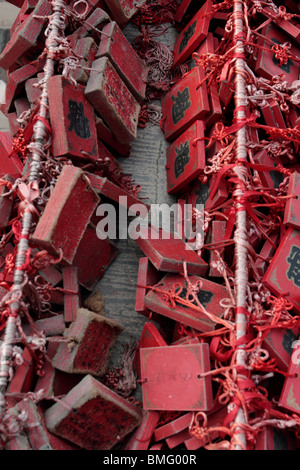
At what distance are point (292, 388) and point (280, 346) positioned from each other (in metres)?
0.18

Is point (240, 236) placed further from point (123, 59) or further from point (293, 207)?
point (123, 59)

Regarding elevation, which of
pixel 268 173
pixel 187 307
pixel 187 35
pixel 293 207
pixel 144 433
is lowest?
pixel 144 433

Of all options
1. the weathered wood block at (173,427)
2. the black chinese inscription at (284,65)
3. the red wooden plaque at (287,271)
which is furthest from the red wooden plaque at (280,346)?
the black chinese inscription at (284,65)

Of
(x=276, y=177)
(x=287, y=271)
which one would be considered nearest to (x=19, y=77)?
(x=276, y=177)

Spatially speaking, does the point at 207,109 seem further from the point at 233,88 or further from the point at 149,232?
the point at 149,232

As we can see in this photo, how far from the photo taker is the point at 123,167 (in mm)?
2965

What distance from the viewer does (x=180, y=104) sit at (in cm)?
298

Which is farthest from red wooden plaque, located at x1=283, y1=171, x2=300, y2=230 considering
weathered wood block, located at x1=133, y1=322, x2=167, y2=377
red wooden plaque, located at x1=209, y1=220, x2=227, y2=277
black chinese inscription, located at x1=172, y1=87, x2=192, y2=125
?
black chinese inscription, located at x1=172, y1=87, x2=192, y2=125

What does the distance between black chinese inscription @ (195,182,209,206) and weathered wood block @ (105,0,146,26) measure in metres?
1.23

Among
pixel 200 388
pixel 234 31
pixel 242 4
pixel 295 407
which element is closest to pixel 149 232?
pixel 200 388

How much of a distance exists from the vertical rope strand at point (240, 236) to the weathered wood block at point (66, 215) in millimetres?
706

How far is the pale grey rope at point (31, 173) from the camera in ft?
6.11

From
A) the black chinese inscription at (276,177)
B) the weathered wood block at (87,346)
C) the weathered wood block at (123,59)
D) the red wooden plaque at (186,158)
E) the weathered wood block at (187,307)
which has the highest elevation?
the weathered wood block at (123,59)

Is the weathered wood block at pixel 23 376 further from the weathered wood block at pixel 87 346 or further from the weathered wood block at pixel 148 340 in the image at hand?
the weathered wood block at pixel 148 340
